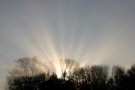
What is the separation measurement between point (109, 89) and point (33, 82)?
1199 inches

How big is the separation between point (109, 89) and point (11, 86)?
38.6 metres

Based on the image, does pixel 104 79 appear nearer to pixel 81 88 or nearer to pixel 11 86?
pixel 81 88

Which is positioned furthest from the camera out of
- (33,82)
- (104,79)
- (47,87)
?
(104,79)

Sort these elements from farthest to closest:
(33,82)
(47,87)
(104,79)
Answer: (104,79)
(33,82)
(47,87)

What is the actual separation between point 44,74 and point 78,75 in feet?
52.3

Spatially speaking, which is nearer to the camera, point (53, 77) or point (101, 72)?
point (53, 77)

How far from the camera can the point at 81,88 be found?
115 m

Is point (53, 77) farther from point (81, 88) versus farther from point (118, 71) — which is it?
point (118, 71)

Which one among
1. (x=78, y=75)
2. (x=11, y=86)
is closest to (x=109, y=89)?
(x=78, y=75)

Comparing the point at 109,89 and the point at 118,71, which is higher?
the point at 118,71

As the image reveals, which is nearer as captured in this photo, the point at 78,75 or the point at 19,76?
the point at 19,76

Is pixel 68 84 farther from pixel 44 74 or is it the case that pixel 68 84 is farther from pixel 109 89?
pixel 109 89

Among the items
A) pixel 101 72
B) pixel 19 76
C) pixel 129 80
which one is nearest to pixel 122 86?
pixel 129 80

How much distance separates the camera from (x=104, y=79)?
121438mm
